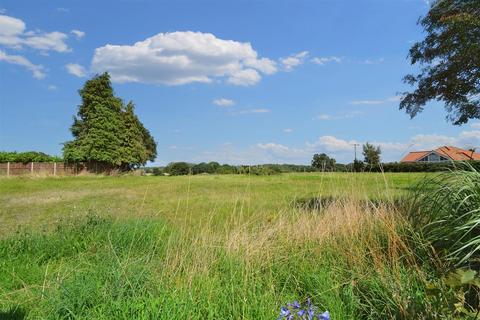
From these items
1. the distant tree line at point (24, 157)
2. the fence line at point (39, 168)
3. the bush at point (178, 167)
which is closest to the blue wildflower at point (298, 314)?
the bush at point (178, 167)

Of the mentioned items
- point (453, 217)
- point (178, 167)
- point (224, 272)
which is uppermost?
point (178, 167)

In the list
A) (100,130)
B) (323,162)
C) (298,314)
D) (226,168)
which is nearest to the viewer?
(298,314)

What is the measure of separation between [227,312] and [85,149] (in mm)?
36429

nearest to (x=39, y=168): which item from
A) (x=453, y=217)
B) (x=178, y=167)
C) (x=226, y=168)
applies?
(x=226, y=168)

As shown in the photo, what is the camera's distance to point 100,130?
1480 inches

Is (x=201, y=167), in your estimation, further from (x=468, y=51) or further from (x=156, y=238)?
(x=468, y=51)

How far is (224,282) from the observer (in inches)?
149

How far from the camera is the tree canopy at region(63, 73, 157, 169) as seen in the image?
1465 inches

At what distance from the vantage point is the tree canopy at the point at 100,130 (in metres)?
37.2

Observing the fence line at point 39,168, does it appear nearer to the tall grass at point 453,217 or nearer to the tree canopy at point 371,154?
the tree canopy at point 371,154

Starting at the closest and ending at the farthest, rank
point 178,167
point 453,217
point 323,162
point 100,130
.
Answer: point 453,217
point 323,162
point 178,167
point 100,130

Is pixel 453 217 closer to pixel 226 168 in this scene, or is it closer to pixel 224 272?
pixel 224 272

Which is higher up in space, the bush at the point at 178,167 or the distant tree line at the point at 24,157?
the distant tree line at the point at 24,157

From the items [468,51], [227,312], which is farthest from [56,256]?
[468,51]
